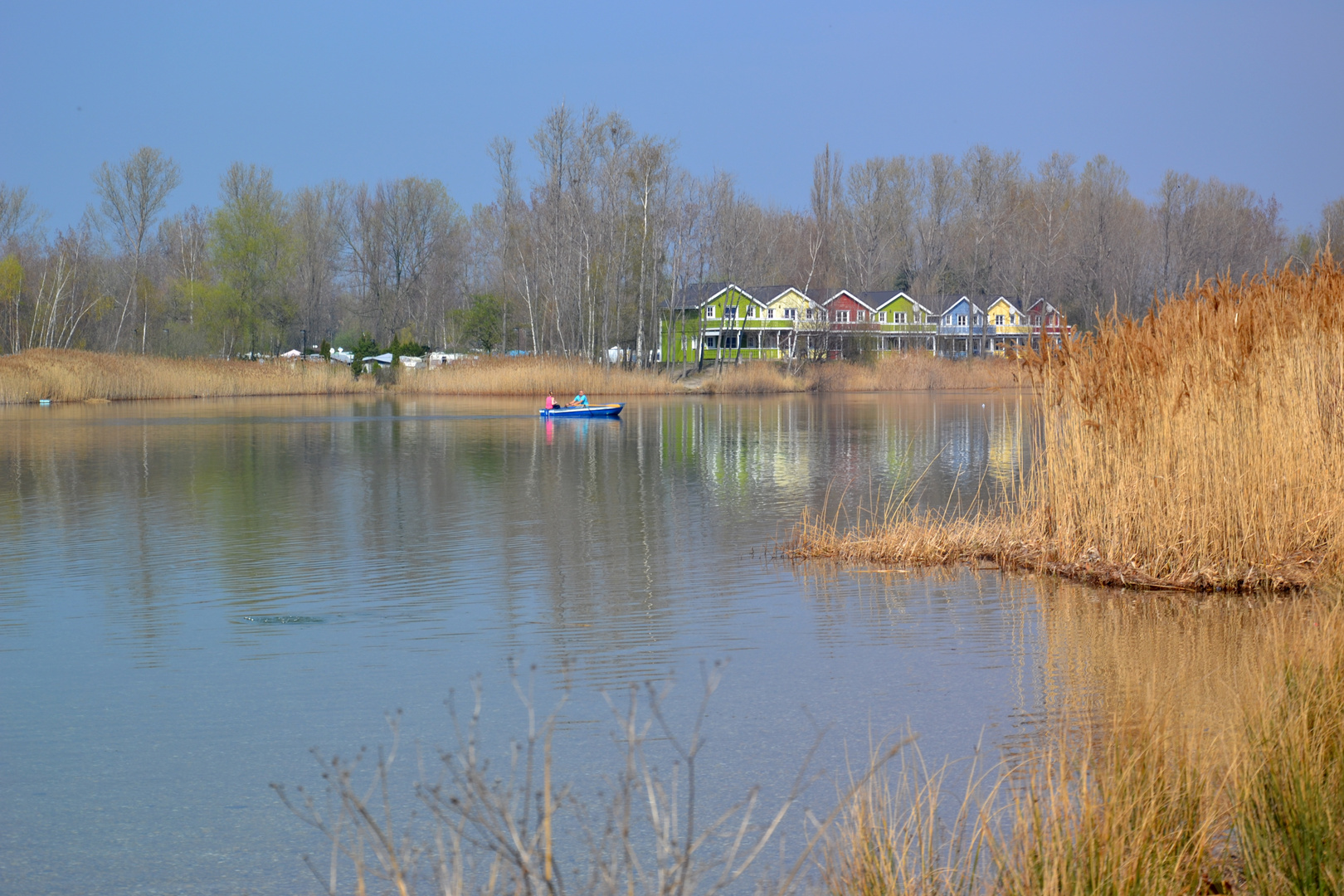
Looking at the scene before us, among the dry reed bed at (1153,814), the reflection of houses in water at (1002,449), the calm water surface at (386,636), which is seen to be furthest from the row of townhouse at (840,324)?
the dry reed bed at (1153,814)

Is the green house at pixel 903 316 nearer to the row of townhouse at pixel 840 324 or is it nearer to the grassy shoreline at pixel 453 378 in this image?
the row of townhouse at pixel 840 324

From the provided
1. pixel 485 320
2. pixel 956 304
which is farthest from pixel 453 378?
pixel 956 304

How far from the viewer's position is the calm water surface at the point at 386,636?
243 inches

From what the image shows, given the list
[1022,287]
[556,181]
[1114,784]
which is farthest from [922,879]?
[1022,287]

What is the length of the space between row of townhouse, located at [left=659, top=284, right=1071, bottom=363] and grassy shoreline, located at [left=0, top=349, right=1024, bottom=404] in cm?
679

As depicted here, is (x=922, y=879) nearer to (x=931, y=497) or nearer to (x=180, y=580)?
(x=180, y=580)

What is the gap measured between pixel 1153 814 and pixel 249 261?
86.3m

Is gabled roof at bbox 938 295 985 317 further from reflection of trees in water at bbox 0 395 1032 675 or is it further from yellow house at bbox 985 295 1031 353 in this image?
reflection of trees in water at bbox 0 395 1032 675

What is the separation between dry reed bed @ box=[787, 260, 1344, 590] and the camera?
10250 mm

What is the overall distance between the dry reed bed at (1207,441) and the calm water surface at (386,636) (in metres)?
0.80

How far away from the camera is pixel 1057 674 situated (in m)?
8.08

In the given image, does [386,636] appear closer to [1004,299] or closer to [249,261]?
[249,261]

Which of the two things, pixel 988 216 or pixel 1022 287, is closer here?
pixel 1022 287

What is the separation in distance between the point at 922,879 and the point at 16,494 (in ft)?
62.6
